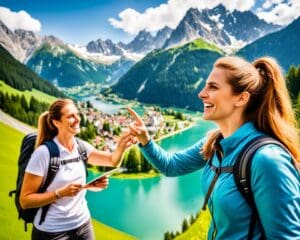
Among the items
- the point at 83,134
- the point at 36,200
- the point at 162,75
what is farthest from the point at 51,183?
the point at 162,75

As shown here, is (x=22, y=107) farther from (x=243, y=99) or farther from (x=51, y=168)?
(x=243, y=99)

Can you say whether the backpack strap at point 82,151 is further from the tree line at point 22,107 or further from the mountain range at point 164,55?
the mountain range at point 164,55

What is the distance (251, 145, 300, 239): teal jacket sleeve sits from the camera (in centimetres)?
122

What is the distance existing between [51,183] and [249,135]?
1510mm

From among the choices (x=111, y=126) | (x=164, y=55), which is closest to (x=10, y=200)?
(x=111, y=126)

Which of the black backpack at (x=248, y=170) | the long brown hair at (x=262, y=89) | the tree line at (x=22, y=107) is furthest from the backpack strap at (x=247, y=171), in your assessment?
the tree line at (x=22, y=107)

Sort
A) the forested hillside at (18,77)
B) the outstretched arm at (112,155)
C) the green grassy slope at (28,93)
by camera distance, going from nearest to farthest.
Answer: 1. the outstretched arm at (112,155)
2. the green grassy slope at (28,93)
3. the forested hillside at (18,77)

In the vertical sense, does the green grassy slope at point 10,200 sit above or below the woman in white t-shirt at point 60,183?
below

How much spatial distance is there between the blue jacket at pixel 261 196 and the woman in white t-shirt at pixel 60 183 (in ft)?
4.08

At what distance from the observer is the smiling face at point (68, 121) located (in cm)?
267

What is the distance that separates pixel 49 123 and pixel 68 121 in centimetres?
14

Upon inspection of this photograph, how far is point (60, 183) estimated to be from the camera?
2.48 metres

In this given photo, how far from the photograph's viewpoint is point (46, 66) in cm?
9112

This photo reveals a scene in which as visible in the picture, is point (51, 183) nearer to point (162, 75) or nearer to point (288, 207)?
point (288, 207)
